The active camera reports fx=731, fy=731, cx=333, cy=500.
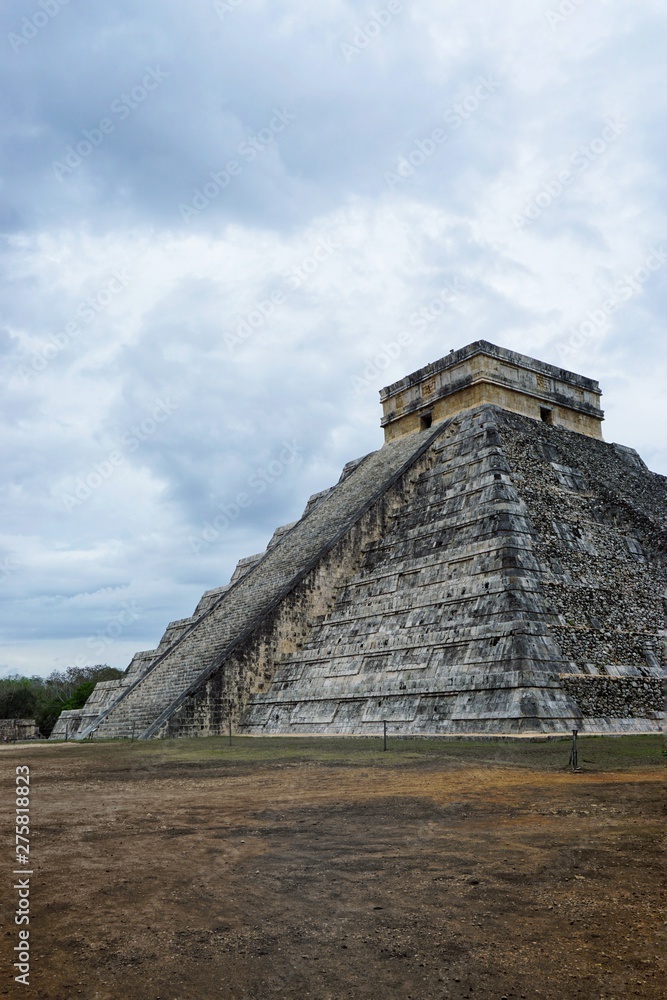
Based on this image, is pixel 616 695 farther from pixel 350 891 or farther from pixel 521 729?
pixel 350 891

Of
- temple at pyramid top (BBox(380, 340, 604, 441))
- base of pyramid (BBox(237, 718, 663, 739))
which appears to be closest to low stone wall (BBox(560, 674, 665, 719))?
base of pyramid (BBox(237, 718, 663, 739))

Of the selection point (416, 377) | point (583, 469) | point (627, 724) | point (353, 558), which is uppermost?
point (416, 377)

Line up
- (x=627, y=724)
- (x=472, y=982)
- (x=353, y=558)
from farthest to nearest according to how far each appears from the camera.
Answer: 1. (x=353, y=558)
2. (x=627, y=724)
3. (x=472, y=982)

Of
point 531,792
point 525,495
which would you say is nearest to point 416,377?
point 525,495

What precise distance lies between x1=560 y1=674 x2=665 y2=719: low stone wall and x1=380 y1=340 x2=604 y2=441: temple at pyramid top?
905cm

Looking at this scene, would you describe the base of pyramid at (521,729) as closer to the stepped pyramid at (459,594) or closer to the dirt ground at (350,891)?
the stepped pyramid at (459,594)

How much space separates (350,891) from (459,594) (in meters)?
9.98

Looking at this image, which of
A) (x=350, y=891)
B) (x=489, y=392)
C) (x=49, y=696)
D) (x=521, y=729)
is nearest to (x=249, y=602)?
(x=489, y=392)

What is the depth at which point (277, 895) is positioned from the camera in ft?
12.3

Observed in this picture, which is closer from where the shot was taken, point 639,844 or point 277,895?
point 277,895

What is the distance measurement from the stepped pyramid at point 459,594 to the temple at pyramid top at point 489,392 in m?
0.06

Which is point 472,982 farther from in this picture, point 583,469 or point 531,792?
point 583,469

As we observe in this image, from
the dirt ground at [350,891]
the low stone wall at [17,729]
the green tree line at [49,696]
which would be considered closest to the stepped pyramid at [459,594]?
the dirt ground at [350,891]

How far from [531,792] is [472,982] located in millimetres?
4261
